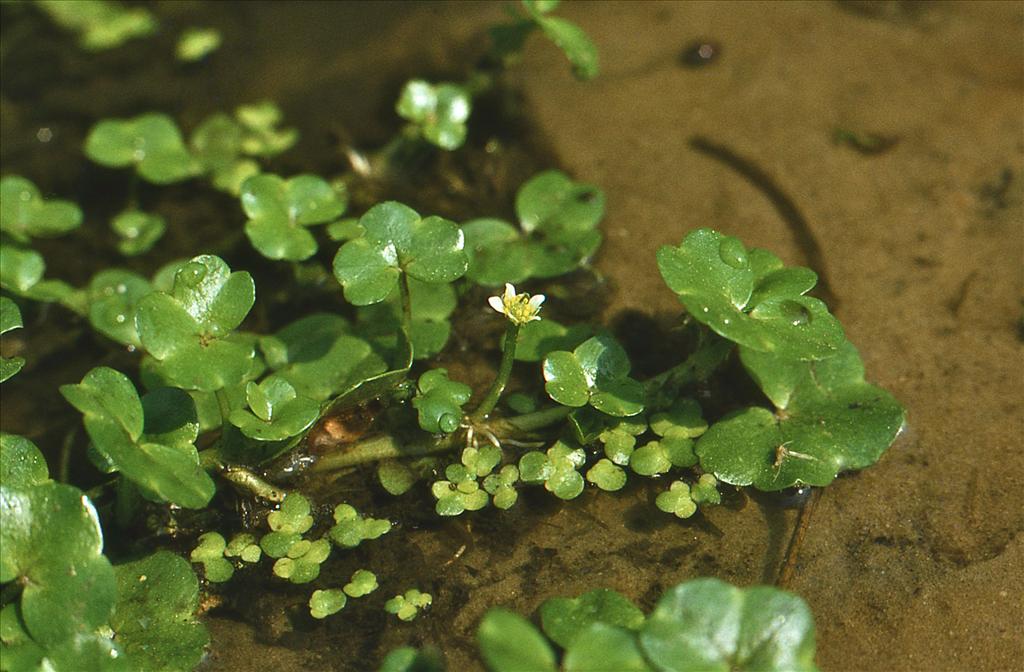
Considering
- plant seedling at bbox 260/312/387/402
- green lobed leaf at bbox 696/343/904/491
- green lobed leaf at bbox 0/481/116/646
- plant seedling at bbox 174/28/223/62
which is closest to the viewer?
green lobed leaf at bbox 0/481/116/646

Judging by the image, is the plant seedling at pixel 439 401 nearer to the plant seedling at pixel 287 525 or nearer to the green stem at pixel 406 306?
the green stem at pixel 406 306

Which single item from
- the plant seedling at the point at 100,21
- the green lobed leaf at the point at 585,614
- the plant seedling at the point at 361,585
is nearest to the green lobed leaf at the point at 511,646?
the green lobed leaf at the point at 585,614

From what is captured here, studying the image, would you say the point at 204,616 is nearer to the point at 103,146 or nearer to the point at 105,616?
the point at 105,616

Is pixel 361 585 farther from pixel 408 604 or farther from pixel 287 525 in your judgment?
pixel 287 525

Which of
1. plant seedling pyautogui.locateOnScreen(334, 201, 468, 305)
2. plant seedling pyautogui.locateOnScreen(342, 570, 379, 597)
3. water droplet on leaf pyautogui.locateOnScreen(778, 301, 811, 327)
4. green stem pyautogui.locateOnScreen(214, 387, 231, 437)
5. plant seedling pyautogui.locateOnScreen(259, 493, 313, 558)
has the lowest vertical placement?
plant seedling pyautogui.locateOnScreen(342, 570, 379, 597)

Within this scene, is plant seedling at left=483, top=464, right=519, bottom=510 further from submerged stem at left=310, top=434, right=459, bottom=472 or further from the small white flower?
the small white flower

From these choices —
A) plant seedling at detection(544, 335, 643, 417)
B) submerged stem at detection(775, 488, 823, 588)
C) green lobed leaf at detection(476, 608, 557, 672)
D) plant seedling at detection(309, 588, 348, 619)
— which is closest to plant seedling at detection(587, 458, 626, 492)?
plant seedling at detection(544, 335, 643, 417)
